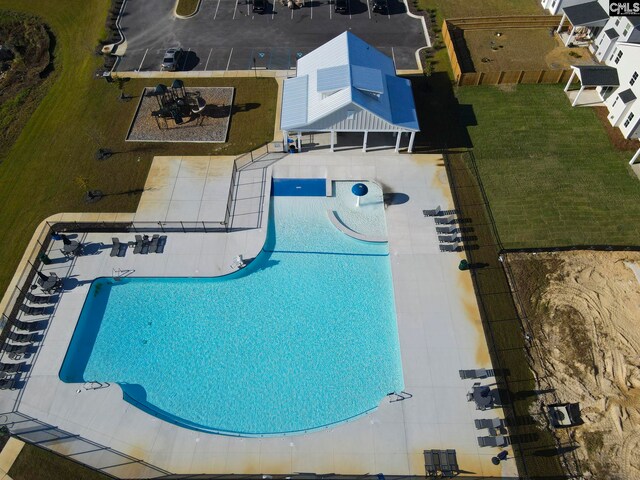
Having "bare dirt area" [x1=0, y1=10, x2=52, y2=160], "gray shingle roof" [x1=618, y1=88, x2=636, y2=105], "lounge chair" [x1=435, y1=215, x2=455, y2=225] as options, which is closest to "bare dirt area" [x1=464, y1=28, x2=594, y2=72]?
"gray shingle roof" [x1=618, y1=88, x2=636, y2=105]


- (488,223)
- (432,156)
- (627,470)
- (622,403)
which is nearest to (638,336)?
(622,403)

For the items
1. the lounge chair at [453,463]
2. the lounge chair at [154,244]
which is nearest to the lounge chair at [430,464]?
the lounge chair at [453,463]

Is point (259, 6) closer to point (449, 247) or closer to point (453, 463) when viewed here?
point (449, 247)

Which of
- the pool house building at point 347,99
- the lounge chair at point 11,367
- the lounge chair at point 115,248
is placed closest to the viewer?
the lounge chair at point 11,367

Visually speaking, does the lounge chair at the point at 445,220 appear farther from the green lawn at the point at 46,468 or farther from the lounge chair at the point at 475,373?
the green lawn at the point at 46,468

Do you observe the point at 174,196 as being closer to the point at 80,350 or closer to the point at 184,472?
the point at 80,350

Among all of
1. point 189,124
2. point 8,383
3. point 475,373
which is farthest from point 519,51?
point 8,383

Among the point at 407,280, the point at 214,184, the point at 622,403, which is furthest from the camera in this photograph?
the point at 214,184
